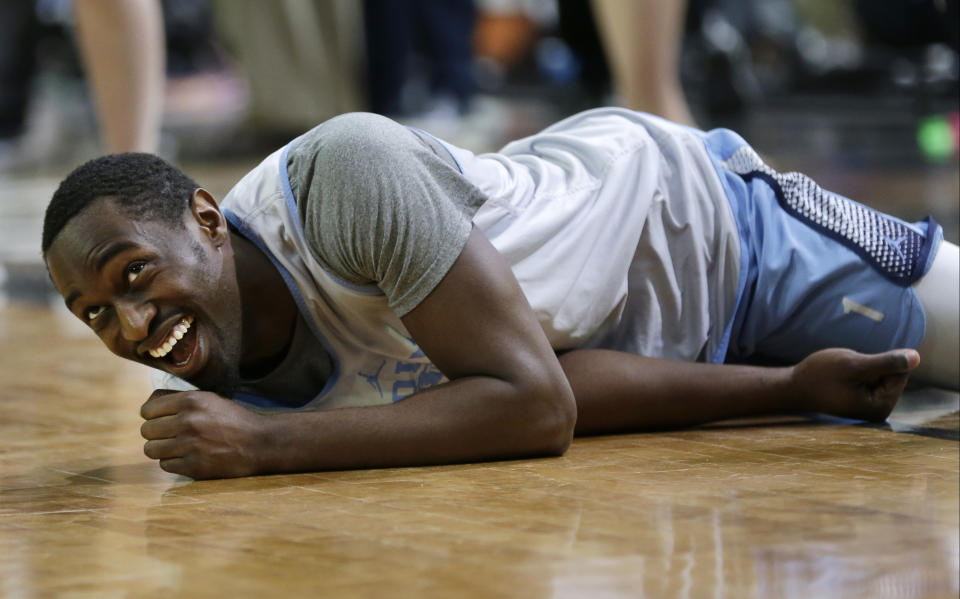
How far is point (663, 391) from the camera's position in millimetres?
1920

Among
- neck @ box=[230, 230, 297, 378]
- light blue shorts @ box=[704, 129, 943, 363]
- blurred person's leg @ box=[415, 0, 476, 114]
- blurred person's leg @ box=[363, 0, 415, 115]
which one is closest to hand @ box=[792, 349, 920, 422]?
light blue shorts @ box=[704, 129, 943, 363]

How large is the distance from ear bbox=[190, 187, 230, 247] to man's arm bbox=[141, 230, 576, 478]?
0.69ft

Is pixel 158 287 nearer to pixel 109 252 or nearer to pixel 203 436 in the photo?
pixel 109 252

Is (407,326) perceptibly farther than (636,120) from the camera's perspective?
No

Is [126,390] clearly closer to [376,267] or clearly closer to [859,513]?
[376,267]

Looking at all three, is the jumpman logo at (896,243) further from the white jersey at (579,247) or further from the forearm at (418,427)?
the forearm at (418,427)

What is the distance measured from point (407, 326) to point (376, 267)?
0.08 m

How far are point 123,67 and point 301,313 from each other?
145 cm

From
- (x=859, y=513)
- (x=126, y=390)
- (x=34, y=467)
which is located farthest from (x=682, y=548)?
(x=126, y=390)

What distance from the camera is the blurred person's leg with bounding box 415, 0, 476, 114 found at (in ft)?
21.6

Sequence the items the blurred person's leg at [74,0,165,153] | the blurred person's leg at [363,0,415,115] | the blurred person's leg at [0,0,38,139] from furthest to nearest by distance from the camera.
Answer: the blurred person's leg at [0,0,38,139], the blurred person's leg at [363,0,415,115], the blurred person's leg at [74,0,165,153]

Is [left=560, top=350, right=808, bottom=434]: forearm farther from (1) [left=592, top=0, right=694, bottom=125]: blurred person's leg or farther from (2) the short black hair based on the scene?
(1) [left=592, top=0, right=694, bottom=125]: blurred person's leg

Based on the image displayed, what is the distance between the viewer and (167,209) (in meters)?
1.73

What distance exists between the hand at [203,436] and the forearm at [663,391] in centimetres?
45
